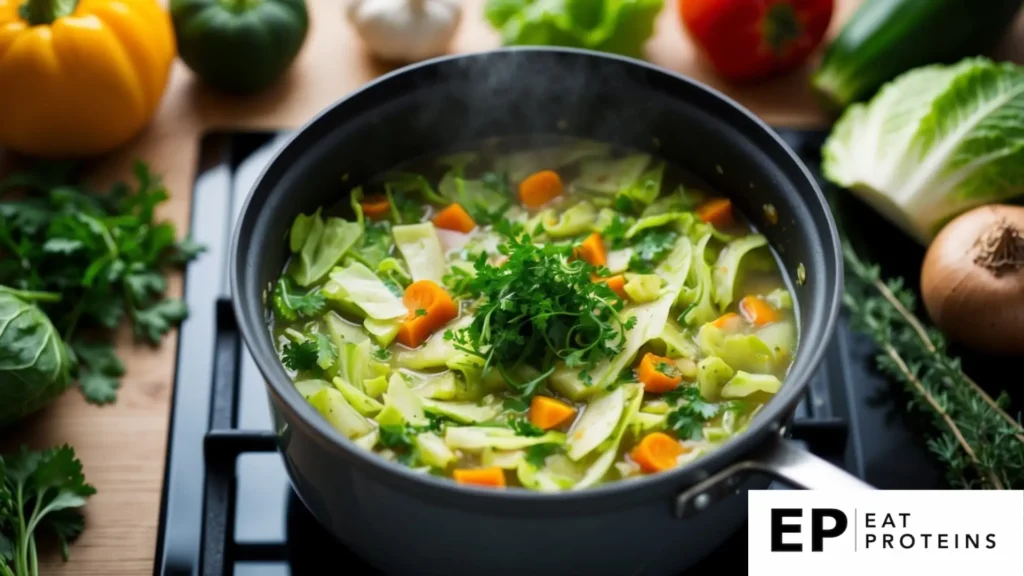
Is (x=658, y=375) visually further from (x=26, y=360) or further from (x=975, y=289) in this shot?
(x=26, y=360)

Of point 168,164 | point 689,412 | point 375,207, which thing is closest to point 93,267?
point 168,164

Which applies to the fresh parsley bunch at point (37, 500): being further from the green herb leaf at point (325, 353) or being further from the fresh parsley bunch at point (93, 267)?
the green herb leaf at point (325, 353)

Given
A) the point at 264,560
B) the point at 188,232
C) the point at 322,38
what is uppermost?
the point at 322,38

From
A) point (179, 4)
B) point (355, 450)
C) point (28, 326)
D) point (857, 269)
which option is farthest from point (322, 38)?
point (355, 450)

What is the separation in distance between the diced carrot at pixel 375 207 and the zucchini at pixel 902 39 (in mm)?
1208

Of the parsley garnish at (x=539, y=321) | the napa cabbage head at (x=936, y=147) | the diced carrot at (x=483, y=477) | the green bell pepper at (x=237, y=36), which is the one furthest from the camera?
the green bell pepper at (x=237, y=36)

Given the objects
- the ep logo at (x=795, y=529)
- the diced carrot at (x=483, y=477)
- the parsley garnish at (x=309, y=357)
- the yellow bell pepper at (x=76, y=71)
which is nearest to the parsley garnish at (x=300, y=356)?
the parsley garnish at (x=309, y=357)

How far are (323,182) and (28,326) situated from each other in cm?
61

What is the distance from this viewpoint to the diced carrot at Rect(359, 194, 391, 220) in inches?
88.8

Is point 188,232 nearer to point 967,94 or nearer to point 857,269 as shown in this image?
point 857,269

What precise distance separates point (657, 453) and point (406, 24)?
148 cm

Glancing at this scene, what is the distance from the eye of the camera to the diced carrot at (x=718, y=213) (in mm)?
2213

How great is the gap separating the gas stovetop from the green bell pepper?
1.67 ft

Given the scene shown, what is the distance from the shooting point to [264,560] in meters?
1.88
